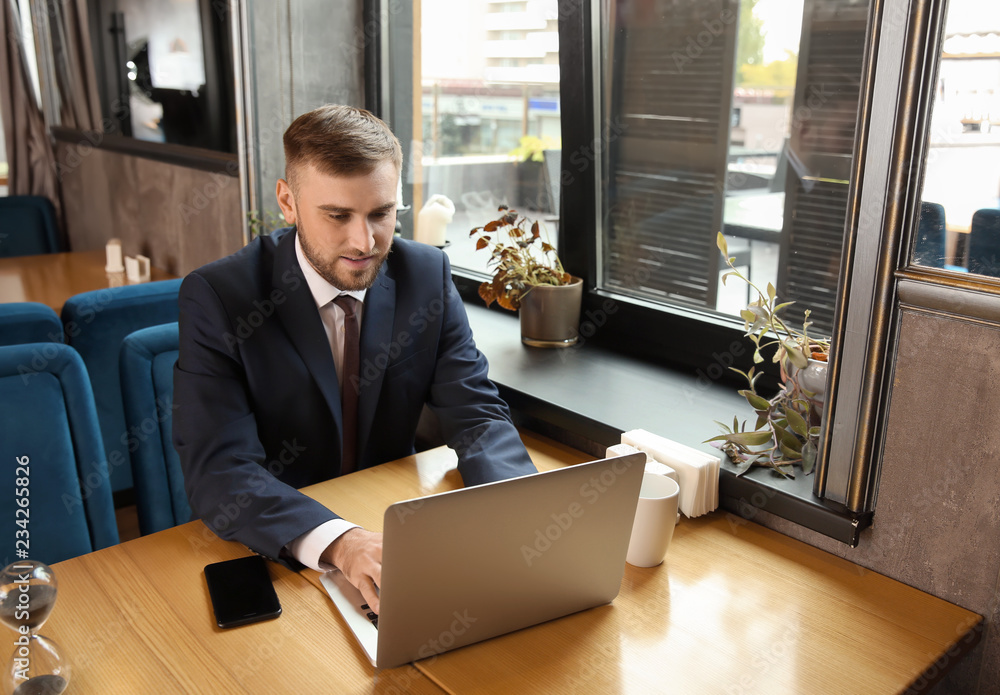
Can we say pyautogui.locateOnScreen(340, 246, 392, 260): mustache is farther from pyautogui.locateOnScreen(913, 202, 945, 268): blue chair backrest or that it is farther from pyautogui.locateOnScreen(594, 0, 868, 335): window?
pyautogui.locateOnScreen(913, 202, 945, 268): blue chair backrest

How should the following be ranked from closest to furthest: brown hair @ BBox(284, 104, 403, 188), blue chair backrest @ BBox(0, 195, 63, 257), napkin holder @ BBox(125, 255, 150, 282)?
brown hair @ BBox(284, 104, 403, 188) < napkin holder @ BBox(125, 255, 150, 282) < blue chair backrest @ BBox(0, 195, 63, 257)

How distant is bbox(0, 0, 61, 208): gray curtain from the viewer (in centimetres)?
402

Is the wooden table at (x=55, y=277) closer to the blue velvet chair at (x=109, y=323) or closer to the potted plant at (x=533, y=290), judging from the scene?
the blue velvet chair at (x=109, y=323)

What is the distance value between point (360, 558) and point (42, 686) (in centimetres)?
39

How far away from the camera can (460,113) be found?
2377 mm

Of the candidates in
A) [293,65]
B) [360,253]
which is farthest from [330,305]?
[293,65]

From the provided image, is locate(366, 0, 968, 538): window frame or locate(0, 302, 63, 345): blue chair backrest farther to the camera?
locate(0, 302, 63, 345): blue chair backrest

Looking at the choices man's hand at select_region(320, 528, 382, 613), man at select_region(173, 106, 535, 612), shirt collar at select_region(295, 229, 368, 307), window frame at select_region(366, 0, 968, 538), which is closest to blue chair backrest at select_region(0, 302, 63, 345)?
man at select_region(173, 106, 535, 612)

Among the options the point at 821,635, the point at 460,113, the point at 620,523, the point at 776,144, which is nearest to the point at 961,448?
the point at 821,635

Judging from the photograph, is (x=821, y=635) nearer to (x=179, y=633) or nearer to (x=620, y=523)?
(x=620, y=523)

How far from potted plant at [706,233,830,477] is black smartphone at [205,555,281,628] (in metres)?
0.77

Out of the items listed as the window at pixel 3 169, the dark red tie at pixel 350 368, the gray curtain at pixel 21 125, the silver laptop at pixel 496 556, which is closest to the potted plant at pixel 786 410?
the silver laptop at pixel 496 556

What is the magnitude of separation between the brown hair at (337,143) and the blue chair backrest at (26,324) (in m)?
0.97

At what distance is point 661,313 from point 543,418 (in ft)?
1.46
